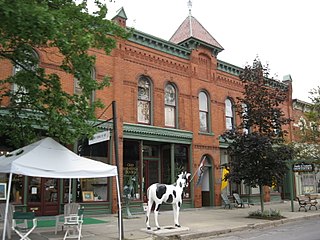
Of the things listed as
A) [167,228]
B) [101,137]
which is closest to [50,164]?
[101,137]

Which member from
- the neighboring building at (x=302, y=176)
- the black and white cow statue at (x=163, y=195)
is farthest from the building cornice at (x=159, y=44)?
the neighboring building at (x=302, y=176)

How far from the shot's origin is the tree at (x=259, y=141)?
656 inches

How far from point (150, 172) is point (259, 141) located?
20.5 feet

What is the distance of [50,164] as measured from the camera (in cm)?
1018

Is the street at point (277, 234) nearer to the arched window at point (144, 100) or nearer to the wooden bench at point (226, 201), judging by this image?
the wooden bench at point (226, 201)

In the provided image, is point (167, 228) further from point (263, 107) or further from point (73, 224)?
point (263, 107)

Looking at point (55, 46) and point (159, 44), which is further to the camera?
point (159, 44)

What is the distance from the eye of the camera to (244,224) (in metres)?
14.5

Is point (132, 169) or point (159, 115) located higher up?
point (159, 115)

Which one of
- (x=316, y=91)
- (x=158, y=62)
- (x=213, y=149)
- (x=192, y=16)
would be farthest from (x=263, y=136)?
(x=192, y=16)

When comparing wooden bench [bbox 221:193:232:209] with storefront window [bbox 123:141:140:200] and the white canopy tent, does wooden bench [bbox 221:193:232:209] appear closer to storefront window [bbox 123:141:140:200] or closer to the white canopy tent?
storefront window [bbox 123:141:140:200]

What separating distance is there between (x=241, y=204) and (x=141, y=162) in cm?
729

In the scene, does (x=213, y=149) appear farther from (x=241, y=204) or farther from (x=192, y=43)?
(x=192, y=43)

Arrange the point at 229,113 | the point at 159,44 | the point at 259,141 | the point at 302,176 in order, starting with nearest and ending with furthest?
the point at 259,141 → the point at 159,44 → the point at 229,113 → the point at 302,176
